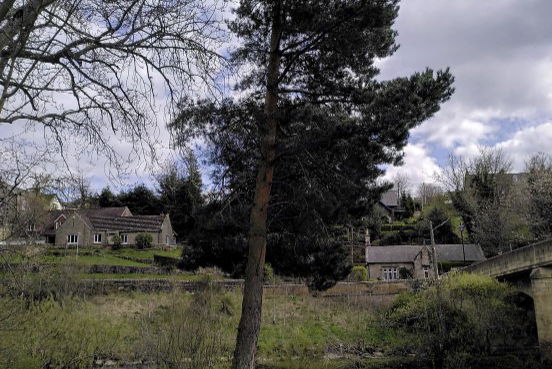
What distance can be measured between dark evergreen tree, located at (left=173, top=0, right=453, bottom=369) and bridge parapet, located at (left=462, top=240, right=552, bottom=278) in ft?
42.9

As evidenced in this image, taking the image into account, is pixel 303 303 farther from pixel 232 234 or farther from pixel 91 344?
pixel 232 234

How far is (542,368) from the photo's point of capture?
1992cm

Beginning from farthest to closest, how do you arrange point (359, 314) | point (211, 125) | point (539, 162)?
1. point (539, 162)
2. point (359, 314)
3. point (211, 125)

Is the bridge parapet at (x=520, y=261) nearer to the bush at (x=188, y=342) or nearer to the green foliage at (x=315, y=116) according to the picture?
the green foliage at (x=315, y=116)

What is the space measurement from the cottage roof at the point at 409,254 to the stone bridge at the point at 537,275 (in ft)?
58.6

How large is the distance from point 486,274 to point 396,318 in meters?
5.14

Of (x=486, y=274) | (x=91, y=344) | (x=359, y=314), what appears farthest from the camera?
(x=359, y=314)

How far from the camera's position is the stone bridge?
832 inches

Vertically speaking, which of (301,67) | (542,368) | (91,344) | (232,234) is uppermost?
(301,67)

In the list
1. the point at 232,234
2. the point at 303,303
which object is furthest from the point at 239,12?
the point at 303,303

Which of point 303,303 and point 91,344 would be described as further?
point 303,303

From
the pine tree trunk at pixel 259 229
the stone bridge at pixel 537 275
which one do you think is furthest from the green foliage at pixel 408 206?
the pine tree trunk at pixel 259 229

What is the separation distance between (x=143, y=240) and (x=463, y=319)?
3087 centimetres

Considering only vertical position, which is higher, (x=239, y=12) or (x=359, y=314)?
(x=239, y=12)
